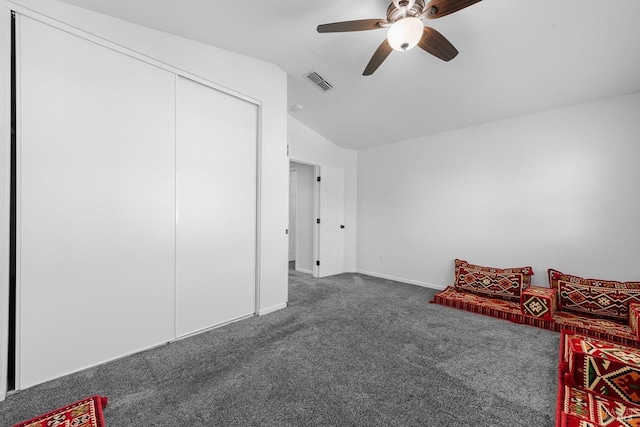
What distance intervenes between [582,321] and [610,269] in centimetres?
81

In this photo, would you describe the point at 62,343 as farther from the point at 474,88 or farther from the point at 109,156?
the point at 474,88

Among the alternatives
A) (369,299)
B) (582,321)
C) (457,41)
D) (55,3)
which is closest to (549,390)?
(582,321)

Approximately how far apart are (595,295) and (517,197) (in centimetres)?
136

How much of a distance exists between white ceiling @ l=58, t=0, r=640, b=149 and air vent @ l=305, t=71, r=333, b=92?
73mm

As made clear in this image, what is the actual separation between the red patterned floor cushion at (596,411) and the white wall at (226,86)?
2.63m

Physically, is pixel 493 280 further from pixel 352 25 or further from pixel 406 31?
pixel 352 25

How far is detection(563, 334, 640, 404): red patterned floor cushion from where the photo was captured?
1.59 metres

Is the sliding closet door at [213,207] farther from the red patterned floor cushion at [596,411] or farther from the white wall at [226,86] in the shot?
the red patterned floor cushion at [596,411]

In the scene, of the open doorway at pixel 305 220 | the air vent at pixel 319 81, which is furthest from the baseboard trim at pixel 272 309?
the air vent at pixel 319 81

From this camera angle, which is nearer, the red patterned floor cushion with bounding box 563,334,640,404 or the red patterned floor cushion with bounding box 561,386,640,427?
the red patterned floor cushion with bounding box 561,386,640,427

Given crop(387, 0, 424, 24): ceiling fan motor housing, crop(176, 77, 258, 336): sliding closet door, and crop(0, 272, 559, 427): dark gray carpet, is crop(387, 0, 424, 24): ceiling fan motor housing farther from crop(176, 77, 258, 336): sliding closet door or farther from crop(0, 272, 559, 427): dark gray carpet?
crop(0, 272, 559, 427): dark gray carpet

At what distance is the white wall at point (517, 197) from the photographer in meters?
2.97

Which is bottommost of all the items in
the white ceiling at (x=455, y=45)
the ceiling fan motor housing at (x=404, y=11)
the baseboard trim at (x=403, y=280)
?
the baseboard trim at (x=403, y=280)

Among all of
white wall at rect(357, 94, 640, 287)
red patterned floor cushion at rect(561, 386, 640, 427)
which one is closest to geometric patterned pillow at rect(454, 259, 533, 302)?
white wall at rect(357, 94, 640, 287)
